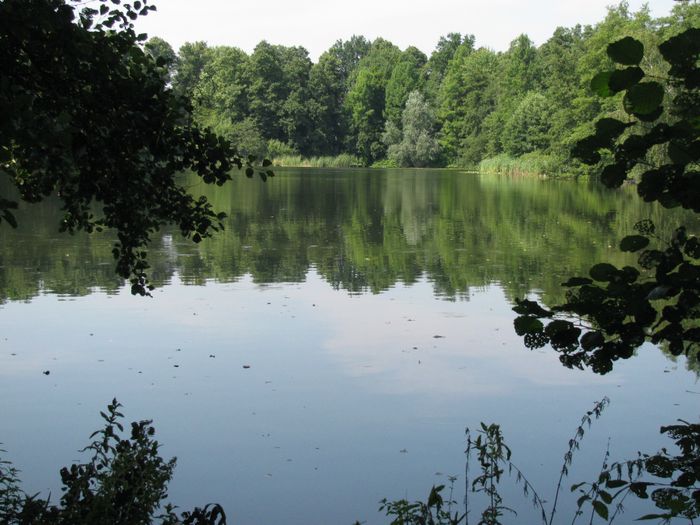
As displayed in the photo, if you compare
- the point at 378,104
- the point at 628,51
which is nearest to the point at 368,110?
the point at 378,104

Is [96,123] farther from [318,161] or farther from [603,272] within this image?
[318,161]

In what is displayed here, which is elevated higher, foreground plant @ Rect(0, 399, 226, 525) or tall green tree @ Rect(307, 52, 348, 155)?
tall green tree @ Rect(307, 52, 348, 155)

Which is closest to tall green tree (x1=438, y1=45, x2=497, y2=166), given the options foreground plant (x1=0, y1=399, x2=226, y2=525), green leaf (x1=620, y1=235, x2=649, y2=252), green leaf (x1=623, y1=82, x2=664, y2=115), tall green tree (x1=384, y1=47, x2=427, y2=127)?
tall green tree (x1=384, y1=47, x2=427, y2=127)

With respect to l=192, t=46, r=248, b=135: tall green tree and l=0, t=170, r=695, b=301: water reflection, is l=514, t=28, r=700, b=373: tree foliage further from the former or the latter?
l=192, t=46, r=248, b=135: tall green tree

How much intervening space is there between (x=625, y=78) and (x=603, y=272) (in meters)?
0.45

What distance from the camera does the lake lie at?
524 cm

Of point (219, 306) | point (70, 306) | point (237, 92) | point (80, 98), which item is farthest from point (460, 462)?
point (237, 92)

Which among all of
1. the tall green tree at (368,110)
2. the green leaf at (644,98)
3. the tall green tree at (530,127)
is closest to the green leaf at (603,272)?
the green leaf at (644,98)

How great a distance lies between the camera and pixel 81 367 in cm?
742

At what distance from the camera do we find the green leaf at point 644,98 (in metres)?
1.69

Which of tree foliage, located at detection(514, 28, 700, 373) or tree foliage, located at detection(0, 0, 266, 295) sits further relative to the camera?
tree foliage, located at detection(0, 0, 266, 295)

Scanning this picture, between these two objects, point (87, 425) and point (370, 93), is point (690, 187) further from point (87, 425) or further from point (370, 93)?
point (370, 93)

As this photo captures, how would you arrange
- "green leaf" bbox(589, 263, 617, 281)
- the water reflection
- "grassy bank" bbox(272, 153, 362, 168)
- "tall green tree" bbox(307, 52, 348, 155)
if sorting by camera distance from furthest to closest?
"tall green tree" bbox(307, 52, 348, 155) → "grassy bank" bbox(272, 153, 362, 168) → the water reflection → "green leaf" bbox(589, 263, 617, 281)

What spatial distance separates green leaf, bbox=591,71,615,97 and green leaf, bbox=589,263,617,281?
385mm
